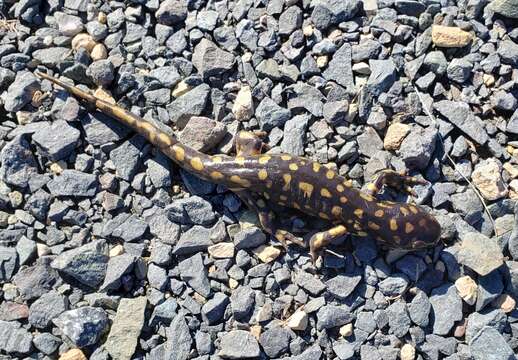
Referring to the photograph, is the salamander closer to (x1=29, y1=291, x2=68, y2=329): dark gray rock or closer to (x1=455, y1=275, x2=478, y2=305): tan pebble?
(x1=455, y1=275, x2=478, y2=305): tan pebble

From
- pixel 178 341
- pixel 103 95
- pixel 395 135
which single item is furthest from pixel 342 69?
pixel 178 341

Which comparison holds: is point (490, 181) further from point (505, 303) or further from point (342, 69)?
point (342, 69)

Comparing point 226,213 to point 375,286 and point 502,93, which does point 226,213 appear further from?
point 502,93

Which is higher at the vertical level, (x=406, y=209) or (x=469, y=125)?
(x=469, y=125)

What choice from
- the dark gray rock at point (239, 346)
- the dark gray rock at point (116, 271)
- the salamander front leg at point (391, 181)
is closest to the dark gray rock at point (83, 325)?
the dark gray rock at point (116, 271)

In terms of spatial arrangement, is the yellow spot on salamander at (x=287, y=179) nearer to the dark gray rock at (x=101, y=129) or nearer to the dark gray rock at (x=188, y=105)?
the dark gray rock at (x=188, y=105)

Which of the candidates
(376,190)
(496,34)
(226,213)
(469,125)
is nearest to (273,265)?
(226,213)

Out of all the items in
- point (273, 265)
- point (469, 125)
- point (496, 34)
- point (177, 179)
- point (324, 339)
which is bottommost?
point (324, 339)

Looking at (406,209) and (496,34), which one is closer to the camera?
(406,209)
